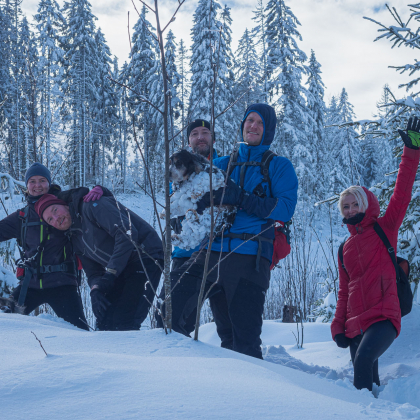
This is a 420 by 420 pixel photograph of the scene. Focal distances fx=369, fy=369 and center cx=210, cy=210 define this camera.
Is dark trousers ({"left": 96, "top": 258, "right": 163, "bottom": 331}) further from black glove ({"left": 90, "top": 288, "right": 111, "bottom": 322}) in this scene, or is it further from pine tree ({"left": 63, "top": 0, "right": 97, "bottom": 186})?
pine tree ({"left": 63, "top": 0, "right": 97, "bottom": 186})

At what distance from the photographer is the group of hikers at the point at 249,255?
2.69 meters

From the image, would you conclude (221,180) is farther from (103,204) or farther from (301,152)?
(301,152)

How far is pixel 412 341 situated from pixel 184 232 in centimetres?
258

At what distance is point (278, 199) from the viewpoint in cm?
274

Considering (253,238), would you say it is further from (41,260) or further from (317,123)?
(317,123)

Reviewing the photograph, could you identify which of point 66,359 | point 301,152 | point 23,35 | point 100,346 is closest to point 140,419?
point 66,359

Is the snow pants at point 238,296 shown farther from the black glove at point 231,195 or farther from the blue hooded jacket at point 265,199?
the black glove at point 231,195

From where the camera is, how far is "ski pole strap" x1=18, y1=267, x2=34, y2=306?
13.0ft

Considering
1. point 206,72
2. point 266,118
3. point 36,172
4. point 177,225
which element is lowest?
point 177,225

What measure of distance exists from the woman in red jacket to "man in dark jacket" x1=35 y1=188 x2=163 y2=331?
171 cm

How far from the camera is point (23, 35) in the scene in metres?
24.0

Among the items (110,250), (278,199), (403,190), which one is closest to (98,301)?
(110,250)

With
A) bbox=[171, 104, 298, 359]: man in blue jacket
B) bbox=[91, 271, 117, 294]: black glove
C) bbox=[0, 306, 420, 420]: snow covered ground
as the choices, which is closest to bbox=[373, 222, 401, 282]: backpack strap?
bbox=[171, 104, 298, 359]: man in blue jacket

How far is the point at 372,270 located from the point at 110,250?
2.37 metres
